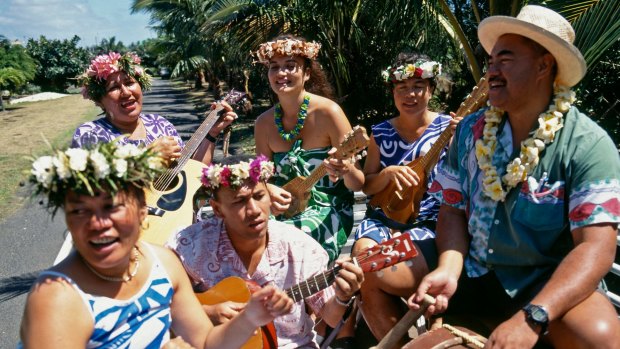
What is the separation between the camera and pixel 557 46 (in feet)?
7.72

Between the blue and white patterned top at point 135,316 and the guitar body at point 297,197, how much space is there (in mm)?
1592

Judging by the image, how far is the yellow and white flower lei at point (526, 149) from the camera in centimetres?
239

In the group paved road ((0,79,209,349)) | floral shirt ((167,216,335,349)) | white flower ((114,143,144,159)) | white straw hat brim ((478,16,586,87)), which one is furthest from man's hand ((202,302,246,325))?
paved road ((0,79,209,349))

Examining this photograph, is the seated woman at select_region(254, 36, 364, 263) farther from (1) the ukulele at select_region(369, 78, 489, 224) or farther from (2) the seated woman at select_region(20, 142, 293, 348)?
(2) the seated woman at select_region(20, 142, 293, 348)

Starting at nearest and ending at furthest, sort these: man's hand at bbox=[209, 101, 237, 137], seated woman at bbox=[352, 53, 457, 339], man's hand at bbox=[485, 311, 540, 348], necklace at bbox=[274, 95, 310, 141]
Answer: man's hand at bbox=[485, 311, 540, 348] → seated woman at bbox=[352, 53, 457, 339] → necklace at bbox=[274, 95, 310, 141] → man's hand at bbox=[209, 101, 237, 137]

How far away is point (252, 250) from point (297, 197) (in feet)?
3.10

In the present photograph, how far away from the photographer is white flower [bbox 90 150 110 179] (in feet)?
6.18

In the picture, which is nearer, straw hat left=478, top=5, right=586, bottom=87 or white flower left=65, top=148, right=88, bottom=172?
white flower left=65, top=148, right=88, bottom=172

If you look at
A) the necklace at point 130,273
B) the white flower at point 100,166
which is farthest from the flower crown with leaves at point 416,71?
the white flower at point 100,166

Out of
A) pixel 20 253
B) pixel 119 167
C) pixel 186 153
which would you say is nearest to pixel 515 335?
pixel 119 167

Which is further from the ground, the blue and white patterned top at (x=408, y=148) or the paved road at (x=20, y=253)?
the blue and white patterned top at (x=408, y=148)

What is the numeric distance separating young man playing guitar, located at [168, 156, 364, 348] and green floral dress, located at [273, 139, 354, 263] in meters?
0.70

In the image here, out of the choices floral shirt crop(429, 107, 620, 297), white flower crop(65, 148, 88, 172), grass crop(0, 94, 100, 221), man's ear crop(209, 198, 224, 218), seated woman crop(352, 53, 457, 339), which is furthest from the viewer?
grass crop(0, 94, 100, 221)

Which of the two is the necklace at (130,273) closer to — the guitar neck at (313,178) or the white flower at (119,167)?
the white flower at (119,167)
